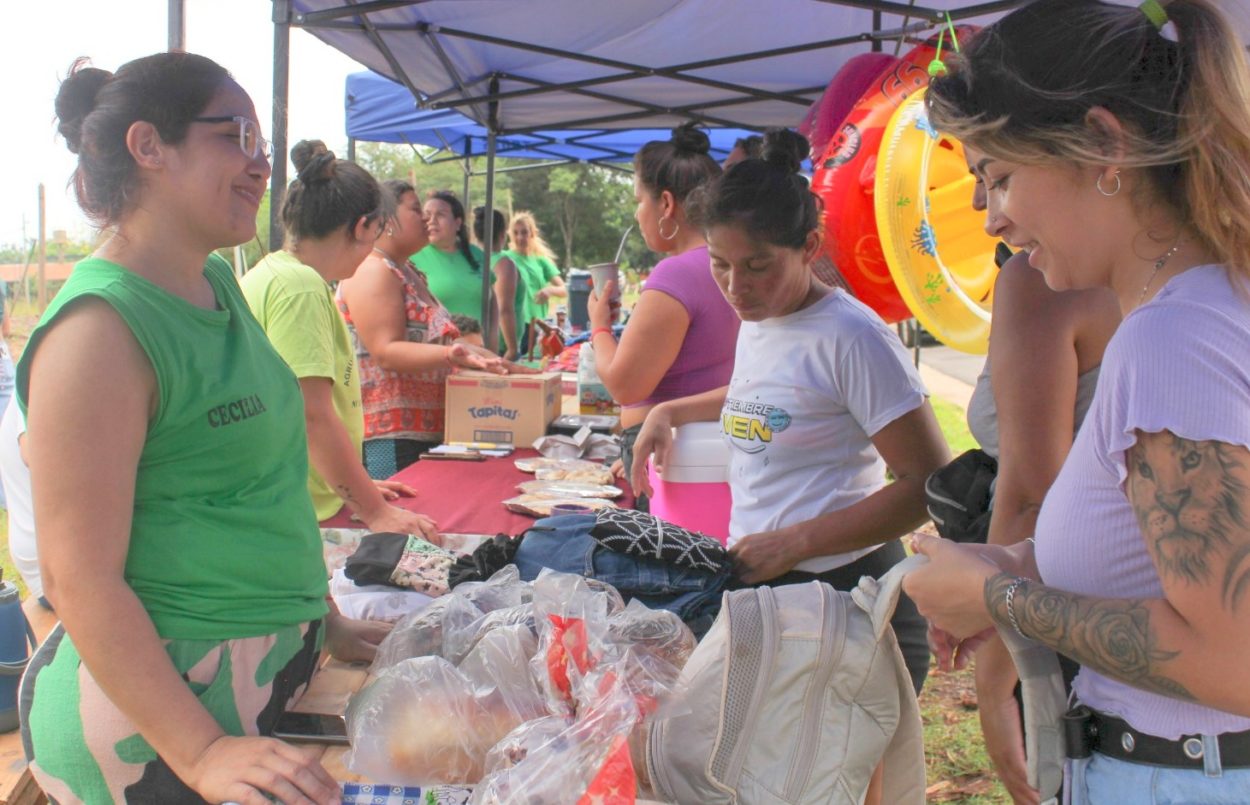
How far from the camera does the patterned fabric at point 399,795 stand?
3.71 feet

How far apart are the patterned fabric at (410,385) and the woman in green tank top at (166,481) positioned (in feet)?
7.15

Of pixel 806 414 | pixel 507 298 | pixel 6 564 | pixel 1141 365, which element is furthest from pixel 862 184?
pixel 6 564

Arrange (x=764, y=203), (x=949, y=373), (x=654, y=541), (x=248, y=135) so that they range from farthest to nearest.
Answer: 1. (x=949, y=373)
2. (x=764, y=203)
3. (x=654, y=541)
4. (x=248, y=135)

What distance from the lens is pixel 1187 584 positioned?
33.5 inches

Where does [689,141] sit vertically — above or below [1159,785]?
above

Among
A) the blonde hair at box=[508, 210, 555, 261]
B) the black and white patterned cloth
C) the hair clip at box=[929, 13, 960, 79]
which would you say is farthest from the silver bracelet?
the blonde hair at box=[508, 210, 555, 261]

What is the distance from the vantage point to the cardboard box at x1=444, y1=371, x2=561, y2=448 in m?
3.68

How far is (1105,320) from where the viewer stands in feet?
4.90

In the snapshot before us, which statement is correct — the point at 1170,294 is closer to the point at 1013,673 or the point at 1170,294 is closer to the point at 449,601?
the point at 1013,673

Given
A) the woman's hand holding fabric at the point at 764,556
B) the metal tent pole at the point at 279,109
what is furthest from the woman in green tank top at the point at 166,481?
the metal tent pole at the point at 279,109

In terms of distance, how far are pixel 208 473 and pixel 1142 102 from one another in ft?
3.84

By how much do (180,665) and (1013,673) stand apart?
1234 millimetres

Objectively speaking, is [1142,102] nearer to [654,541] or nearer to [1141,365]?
[1141,365]

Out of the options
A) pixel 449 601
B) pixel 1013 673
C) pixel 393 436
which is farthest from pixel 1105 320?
pixel 393 436
